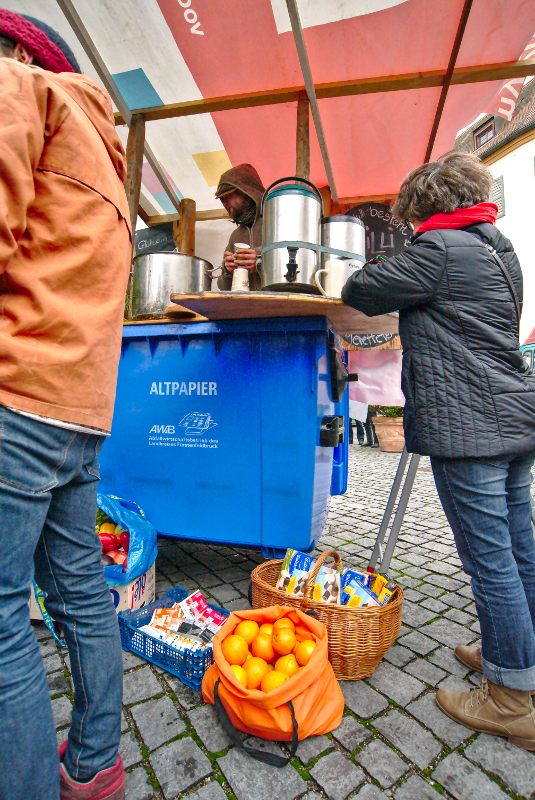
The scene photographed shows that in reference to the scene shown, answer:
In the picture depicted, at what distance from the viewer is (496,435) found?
1490mm

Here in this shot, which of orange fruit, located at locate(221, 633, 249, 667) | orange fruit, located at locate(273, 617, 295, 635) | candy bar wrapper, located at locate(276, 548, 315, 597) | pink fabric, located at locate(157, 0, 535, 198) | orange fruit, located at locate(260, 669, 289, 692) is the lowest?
orange fruit, located at locate(260, 669, 289, 692)

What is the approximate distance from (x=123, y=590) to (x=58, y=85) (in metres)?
1.96

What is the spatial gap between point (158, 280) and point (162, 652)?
2019 mm

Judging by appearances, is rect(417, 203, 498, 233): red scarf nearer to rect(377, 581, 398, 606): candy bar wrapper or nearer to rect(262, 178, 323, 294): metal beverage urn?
rect(262, 178, 323, 294): metal beverage urn

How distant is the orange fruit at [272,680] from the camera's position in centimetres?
145

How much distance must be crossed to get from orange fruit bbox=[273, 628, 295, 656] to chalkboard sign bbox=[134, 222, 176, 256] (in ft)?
17.0

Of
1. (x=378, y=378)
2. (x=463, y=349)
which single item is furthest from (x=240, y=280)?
(x=378, y=378)

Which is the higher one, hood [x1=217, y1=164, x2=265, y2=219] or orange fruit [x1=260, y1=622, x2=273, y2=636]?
A: hood [x1=217, y1=164, x2=265, y2=219]

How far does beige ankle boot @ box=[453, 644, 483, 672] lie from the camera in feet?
6.21

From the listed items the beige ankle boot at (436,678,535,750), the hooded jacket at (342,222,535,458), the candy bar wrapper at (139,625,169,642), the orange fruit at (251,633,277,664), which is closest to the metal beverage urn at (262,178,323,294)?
the hooded jacket at (342,222,535,458)

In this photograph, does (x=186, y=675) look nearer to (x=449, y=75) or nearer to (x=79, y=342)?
(x=79, y=342)

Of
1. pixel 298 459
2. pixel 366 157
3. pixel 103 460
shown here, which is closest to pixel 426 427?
pixel 298 459

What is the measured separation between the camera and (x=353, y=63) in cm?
365

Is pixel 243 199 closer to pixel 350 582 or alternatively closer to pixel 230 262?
pixel 230 262
